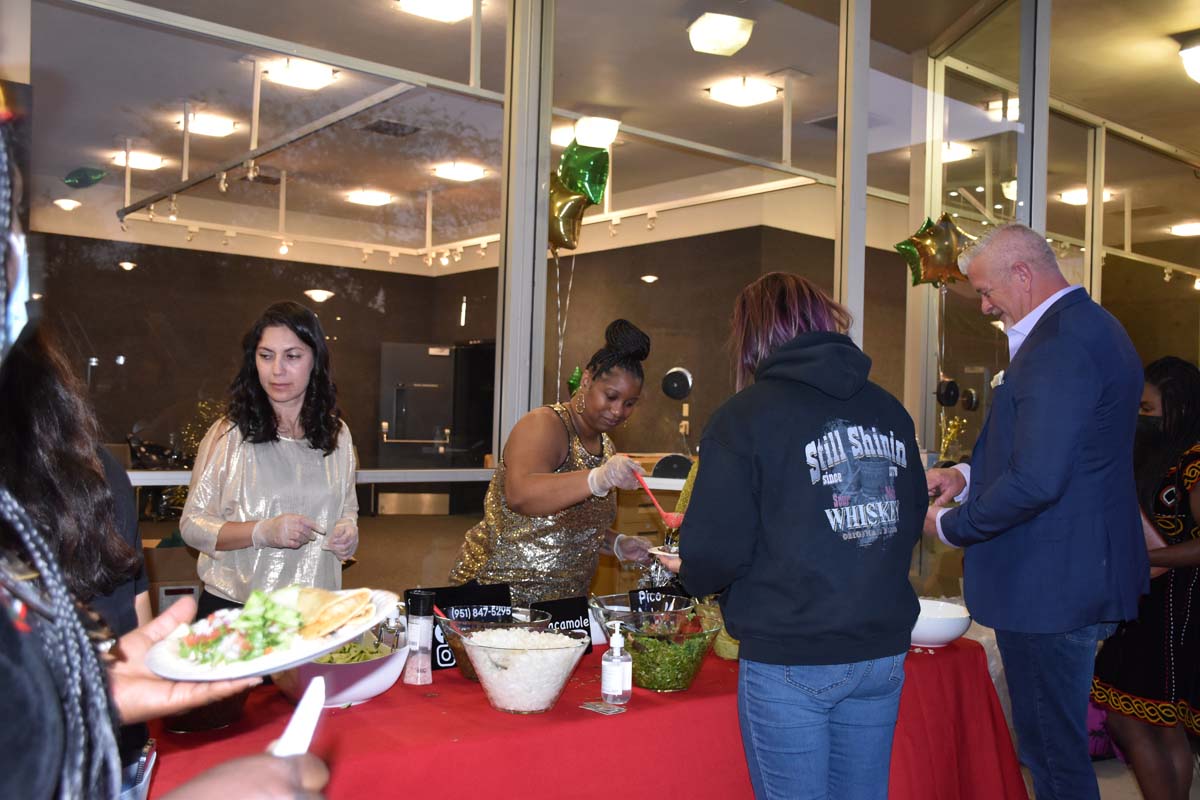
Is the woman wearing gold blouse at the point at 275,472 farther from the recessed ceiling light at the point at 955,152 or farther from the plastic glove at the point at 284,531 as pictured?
the recessed ceiling light at the point at 955,152

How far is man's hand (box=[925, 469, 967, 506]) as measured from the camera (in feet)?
9.18

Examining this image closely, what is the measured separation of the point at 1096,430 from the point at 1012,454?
0.73ft

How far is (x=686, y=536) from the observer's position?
65.9 inches

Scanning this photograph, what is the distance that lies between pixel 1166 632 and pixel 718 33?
9.68 feet

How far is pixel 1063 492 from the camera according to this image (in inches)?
89.6

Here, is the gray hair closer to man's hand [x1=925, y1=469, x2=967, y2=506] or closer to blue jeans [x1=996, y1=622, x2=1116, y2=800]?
man's hand [x1=925, y1=469, x2=967, y2=506]

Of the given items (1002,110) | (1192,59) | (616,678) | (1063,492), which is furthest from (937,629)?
(1192,59)

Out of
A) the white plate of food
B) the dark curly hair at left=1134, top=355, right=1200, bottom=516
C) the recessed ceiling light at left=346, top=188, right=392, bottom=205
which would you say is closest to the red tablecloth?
the white plate of food

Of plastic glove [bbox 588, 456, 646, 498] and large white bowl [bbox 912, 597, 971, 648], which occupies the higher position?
plastic glove [bbox 588, 456, 646, 498]

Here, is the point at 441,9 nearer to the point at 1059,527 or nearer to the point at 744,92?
the point at 744,92

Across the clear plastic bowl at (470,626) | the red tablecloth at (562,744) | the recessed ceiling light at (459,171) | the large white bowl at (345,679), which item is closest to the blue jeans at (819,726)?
the red tablecloth at (562,744)

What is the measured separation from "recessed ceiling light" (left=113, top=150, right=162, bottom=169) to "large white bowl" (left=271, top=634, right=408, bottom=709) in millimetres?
1921

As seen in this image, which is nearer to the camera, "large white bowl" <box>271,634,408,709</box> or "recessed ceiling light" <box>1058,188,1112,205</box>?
"large white bowl" <box>271,634,408,709</box>

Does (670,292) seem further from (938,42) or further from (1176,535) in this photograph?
(1176,535)
